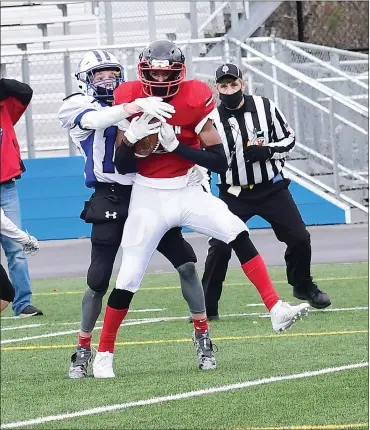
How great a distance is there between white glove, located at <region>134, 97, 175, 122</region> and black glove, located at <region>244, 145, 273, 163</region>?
253 cm

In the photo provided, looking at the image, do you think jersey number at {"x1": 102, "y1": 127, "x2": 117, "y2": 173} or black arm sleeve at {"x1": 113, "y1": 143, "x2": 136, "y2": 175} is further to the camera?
jersey number at {"x1": 102, "y1": 127, "x2": 117, "y2": 173}

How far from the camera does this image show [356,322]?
849 centimetres

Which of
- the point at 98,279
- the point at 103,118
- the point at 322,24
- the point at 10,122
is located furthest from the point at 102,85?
the point at 322,24

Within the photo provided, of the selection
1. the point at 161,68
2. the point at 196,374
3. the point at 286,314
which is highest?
the point at 161,68

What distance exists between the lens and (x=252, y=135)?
9.17m

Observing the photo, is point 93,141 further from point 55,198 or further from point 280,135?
point 55,198

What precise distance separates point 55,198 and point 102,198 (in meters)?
10.8

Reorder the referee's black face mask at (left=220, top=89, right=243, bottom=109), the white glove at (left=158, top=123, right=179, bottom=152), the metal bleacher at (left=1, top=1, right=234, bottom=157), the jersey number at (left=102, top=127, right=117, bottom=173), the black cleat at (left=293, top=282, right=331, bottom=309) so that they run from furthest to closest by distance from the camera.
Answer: the metal bleacher at (left=1, top=1, right=234, bottom=157) < the black cleat at (left=293, top=282, right=331, bottom=309) < the referee's black face mask at (left=220, top=89, right=243, bottom=109) < the jersey number at (left=102, top=127, right=117, bottom=173) < the white glove at (left=158, top=123, right=179, bottom=152)

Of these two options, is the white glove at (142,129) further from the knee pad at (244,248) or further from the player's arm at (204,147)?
the knee pad at (244,248)

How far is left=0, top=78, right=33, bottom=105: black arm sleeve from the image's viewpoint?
30.7 feet

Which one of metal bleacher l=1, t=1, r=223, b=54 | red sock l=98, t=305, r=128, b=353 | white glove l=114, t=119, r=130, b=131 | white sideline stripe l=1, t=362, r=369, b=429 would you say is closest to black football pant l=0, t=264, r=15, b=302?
red sock l=98, t=305, r=128, b=353

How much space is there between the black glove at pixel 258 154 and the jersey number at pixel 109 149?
2172 mm

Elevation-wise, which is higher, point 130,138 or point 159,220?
point 130,138

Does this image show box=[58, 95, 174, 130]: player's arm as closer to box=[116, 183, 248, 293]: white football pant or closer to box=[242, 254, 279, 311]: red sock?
box=[116, 183, 248, 293]: white football pant
